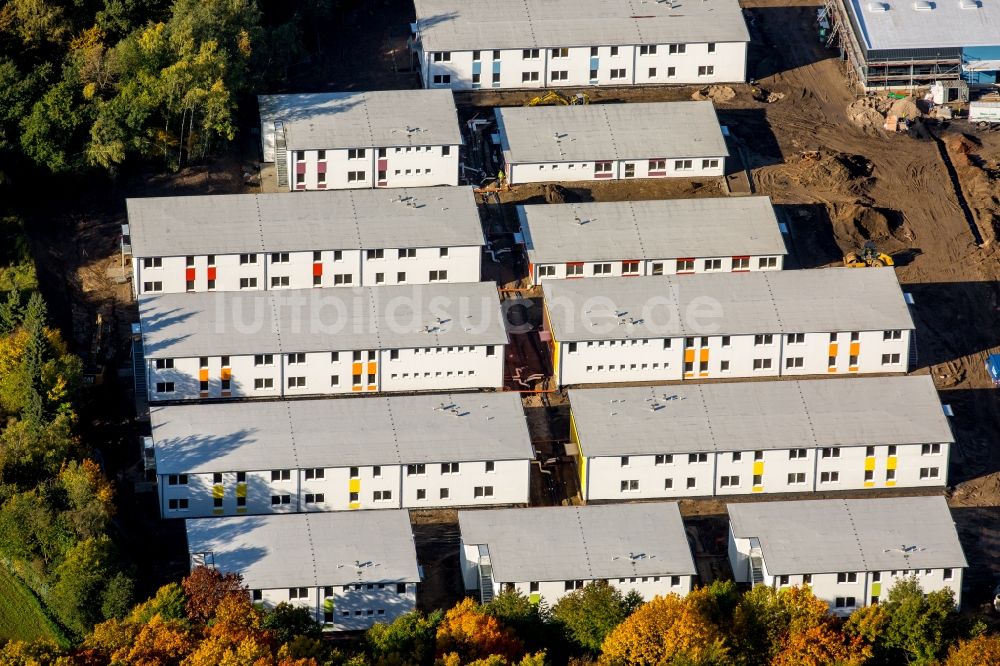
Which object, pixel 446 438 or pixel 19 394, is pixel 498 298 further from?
pixel 19 394

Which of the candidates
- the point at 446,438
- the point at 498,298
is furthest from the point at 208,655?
the point at 498,298

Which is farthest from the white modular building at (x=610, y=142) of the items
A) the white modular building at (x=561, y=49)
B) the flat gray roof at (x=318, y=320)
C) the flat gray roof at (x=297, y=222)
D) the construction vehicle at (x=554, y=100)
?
the flat gray roof at (x=318, y=320)

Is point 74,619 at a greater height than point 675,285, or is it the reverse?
point 675,285

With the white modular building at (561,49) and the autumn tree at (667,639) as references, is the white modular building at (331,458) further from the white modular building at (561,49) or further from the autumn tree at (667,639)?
the white modular building at (561,49)

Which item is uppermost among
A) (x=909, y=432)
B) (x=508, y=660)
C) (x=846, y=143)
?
(x=846, y=143)

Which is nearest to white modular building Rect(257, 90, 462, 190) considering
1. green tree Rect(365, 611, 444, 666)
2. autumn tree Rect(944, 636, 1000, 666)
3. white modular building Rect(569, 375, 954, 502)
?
white modular building Rect(569, 375, 954, 502)

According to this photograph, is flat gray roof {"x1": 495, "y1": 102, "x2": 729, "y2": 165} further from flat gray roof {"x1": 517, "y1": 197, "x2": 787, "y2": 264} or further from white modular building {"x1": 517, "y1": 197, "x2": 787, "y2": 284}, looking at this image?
white modular building {"x1": 517, "y1": 197, "x2": 787, "y2": 284}

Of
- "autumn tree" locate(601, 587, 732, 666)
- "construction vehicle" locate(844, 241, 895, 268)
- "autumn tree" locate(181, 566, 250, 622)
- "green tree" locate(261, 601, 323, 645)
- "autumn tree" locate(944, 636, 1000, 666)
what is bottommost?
"autumn tree" locate(944, 636, 1000, 666)
